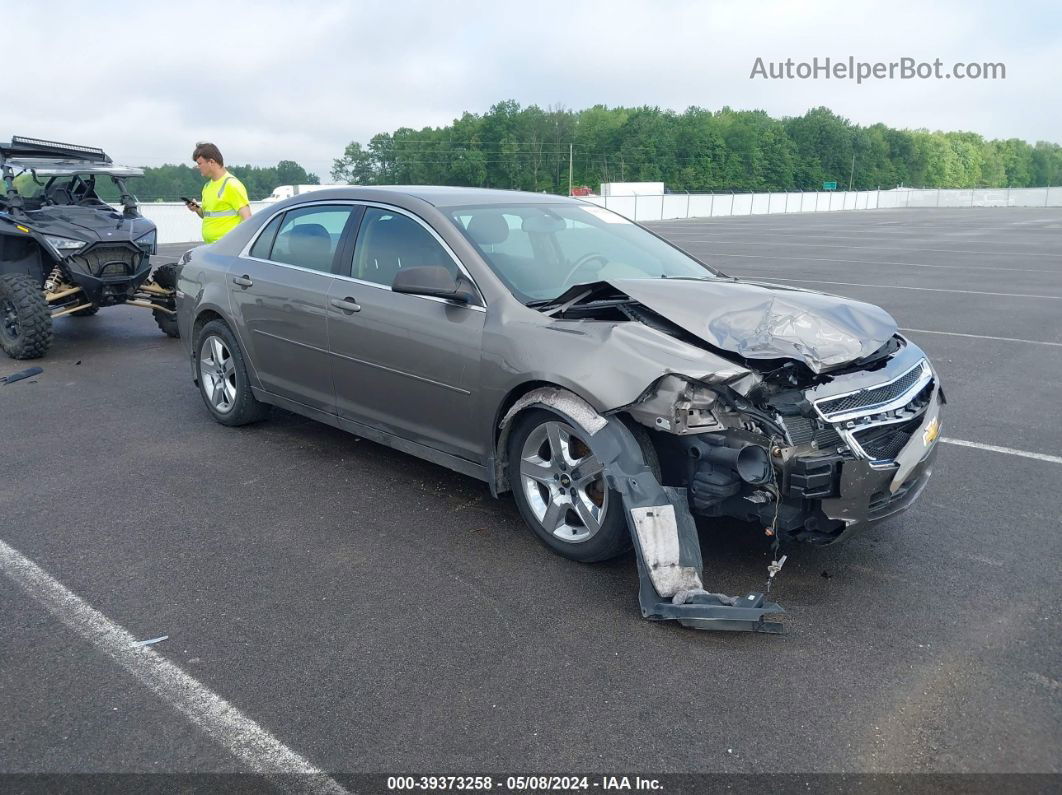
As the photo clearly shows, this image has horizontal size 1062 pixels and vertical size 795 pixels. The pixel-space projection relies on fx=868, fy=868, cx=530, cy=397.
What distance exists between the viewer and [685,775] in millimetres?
2582

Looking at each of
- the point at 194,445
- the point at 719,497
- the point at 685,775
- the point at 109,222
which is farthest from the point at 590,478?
the point at 109,222

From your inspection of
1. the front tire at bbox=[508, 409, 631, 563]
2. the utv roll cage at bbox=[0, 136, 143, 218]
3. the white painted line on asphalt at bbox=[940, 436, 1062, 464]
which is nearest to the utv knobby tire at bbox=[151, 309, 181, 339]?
the utv roll cage at bbox=[0, 136, 143, 218]

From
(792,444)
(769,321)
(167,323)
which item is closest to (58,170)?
(167,323)

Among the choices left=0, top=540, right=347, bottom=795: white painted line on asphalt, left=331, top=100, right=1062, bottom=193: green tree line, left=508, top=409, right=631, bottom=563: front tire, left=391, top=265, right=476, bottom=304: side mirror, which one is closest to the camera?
left=0, top=540, right=347, bottom=795: white painted line on asphalt

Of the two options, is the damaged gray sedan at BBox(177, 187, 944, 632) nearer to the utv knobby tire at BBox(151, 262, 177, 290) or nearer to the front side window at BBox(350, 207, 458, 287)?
the front side window at BBox(350, 207, 458, 287)

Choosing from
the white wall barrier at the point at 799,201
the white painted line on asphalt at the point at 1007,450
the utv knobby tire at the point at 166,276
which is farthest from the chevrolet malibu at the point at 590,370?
the white wall barrier at the point at 799,201

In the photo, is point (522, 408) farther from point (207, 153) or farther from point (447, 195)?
point (207, 153)

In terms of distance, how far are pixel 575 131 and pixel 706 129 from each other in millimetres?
15921

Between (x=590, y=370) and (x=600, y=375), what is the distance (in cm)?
6

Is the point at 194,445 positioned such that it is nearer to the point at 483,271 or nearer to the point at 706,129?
the point at 483,271

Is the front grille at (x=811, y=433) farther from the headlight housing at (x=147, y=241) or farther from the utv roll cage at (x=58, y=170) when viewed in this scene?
the utv roll cage at (x=58, y=170)

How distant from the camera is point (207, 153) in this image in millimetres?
8312

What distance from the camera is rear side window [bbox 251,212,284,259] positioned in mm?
5684

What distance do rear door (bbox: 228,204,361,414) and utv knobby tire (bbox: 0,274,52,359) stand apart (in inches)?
141
